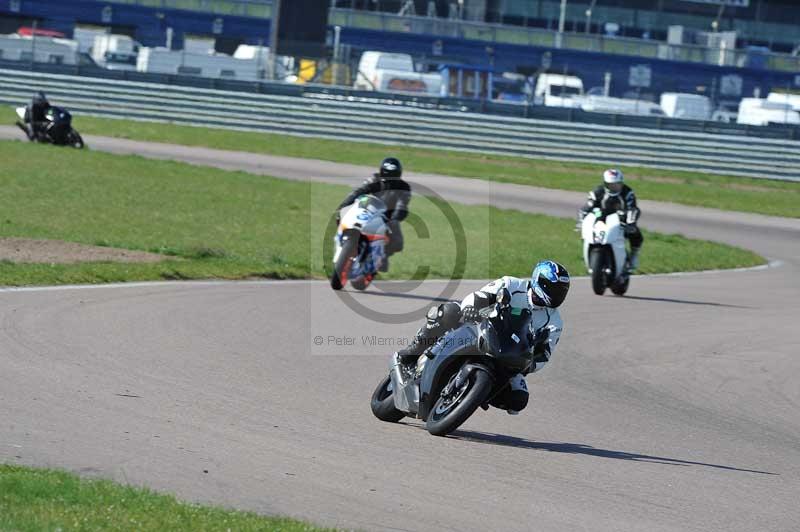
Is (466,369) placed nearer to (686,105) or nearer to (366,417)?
(366,417)

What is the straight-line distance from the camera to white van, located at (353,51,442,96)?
141 feet

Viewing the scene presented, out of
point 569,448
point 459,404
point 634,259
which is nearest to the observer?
point 459,404

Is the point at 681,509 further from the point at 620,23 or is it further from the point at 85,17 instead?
the point at 620,23

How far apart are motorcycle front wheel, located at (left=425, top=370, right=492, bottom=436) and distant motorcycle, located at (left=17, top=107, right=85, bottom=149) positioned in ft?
72.6

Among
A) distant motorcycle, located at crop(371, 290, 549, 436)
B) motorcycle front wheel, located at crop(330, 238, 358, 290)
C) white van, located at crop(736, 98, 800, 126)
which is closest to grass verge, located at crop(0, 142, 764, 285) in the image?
motorcycle front wheel, located at crop(330, 238, 358, 290)

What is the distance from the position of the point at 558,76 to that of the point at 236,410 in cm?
4595

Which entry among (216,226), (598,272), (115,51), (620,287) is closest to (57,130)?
(216,226)

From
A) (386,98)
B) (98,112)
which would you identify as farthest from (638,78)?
(98,112)

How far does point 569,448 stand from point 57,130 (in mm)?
22562

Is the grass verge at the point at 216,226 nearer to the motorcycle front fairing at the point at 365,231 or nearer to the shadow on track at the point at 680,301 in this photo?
the motorcycle front fairing at the point at 365,231

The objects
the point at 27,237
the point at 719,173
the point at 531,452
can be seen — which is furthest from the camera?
the point at 719,173

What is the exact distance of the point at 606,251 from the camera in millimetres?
17109

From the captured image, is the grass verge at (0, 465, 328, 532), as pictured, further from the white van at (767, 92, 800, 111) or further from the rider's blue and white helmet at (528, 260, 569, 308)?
the white van at (767, 92, 800, 111)

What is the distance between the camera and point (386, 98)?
121 ft
